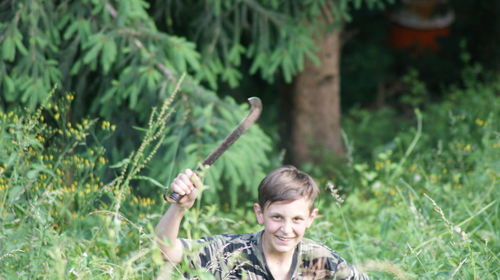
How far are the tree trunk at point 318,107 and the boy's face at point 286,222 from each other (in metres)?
4.08

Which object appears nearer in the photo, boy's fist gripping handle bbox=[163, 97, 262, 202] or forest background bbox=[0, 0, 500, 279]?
boy's fist gripping handle bbox=[163, 97, 262, 202]

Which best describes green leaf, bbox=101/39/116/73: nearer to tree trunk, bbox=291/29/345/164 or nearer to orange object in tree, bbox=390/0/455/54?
tree trunk, bbox=291/29/345/164

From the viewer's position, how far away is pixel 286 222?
9.66 ft

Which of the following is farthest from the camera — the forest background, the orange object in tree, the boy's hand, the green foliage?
the orange object in tree

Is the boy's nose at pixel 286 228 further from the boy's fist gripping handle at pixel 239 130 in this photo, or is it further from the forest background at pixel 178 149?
the boy's fist gripping handle at pixel 239 130

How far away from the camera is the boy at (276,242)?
9.59ft

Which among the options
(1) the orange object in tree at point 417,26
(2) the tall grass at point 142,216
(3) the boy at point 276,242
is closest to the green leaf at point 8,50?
(2) the tall grass at point 142,216

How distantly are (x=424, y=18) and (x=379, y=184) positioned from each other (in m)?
7.42

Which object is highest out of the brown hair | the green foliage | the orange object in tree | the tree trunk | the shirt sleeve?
the brown hair

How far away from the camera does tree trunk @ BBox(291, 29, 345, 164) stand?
23.1 ft

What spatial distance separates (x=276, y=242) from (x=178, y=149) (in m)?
1.75

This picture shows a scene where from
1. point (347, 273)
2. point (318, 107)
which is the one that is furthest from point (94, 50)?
point (318, 107)

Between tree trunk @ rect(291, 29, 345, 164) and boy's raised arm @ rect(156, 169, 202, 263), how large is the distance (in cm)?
422

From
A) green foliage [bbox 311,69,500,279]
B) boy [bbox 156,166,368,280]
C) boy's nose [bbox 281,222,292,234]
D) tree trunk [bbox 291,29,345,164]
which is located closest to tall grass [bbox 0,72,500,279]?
green foliage [bbox 311,69,500,279]
